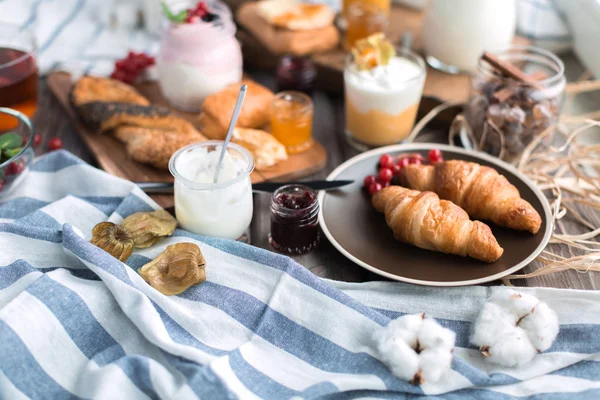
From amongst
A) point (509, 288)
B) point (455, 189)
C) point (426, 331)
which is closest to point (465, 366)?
point (426, 331)

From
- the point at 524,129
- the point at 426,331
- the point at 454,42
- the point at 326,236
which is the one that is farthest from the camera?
the point at 454,42

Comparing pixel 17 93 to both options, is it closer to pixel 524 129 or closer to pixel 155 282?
pixel 155 282

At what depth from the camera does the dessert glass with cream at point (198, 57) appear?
2.15m

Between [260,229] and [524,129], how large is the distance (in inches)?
33.6

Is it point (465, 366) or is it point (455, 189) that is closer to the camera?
point (465, 366)

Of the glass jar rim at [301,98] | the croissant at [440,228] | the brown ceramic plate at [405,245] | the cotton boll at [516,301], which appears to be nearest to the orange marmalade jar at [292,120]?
the glass jar rim at [301,98]

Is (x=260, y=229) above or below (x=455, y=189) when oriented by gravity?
below

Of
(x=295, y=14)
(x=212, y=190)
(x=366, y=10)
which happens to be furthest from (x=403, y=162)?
(x=295, y=14)

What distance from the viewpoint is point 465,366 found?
129 centimetres

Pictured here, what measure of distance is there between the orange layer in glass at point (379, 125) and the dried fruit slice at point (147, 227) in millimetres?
749

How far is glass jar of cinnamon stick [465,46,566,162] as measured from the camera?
1.91 metres

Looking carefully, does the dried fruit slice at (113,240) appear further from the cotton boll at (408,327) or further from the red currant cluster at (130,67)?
Answer: the red currant cluster at (130,67)

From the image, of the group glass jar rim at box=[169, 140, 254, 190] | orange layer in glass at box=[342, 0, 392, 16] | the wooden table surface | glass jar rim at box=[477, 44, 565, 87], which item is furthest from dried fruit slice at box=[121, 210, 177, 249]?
orange layer in glass at box=[342, 0, 392, 16]

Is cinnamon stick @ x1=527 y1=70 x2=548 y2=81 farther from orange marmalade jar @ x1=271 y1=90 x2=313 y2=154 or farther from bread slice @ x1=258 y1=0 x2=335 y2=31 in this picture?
bread slice @ x1=258 y1=0 x2=335 y2=31
